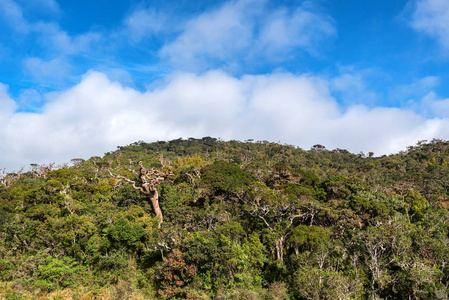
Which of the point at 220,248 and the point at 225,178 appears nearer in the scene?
the point at 220,248

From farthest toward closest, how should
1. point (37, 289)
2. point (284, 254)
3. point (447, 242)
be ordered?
point (284, 254) → point (447, 242) → point (37, 289)

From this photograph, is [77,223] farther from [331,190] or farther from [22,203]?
[331,190]

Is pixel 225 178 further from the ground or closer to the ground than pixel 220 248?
→ further from the ground

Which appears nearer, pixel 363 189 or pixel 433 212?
pixel 433 212

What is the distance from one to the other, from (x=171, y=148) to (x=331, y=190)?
9898 centimetres

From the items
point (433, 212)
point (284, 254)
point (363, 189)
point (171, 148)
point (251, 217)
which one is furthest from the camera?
point (171, 148)

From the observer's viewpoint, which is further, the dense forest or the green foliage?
the green foliage

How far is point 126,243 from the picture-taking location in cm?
2092

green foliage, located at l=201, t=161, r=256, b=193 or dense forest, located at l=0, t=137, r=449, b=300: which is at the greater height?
green foliage, located at l=201, t=161, r=256, b=193

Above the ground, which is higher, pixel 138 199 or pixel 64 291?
pixel 138 199

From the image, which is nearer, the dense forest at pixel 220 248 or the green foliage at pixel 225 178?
the dense forest at pixel 220 248

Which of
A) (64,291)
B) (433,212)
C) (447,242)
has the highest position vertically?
(433,212)

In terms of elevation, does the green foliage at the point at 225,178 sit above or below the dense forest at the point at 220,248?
above

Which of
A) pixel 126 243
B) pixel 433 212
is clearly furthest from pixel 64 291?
pixel 433 212
